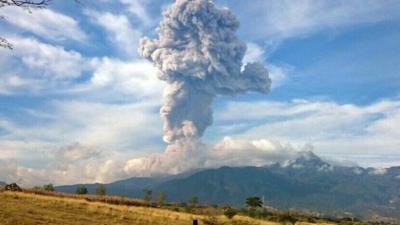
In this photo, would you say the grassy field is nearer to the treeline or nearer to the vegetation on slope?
the vegetation on slope

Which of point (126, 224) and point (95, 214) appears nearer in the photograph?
point (126, 224)

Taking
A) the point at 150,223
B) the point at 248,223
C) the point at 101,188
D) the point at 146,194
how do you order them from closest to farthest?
the point at 150,223, the point at 248,223, the point at 101,188, the point at 146,194

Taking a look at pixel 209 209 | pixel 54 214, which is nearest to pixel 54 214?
pixel 54 214

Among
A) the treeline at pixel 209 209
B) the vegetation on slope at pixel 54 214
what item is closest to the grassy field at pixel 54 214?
the vegetation on slope at pixel 54 214

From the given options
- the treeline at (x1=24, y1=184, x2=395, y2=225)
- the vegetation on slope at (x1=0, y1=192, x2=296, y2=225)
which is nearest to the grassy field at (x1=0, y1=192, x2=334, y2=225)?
the vegetation on slope at (x1=0, y1=192, x2=296, y2=225)

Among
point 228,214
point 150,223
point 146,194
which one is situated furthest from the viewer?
point 146,194

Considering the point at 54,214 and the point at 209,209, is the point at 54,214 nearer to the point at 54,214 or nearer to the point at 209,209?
the point at 54,214

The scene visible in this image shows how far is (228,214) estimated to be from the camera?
70938 mm

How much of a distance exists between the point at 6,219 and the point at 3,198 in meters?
15.0

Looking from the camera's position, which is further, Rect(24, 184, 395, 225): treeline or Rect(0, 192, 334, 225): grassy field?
Rect(24, 184, 395, 225): treeline

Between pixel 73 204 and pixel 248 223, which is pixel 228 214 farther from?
pixel 73 204

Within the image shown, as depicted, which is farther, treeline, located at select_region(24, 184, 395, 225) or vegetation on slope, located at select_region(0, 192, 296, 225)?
treeline, located at select_region(24, 184, 395, 225)

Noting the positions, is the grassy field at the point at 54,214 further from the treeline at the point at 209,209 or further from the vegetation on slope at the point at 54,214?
the treeline at the point at 209,209

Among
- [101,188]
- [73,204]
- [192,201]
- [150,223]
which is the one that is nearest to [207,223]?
[150,223]
